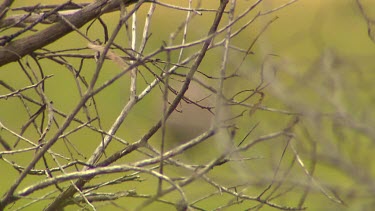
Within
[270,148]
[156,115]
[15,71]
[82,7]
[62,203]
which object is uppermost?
[15,71]

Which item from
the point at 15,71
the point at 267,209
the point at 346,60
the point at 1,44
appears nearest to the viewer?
the point at 346,60

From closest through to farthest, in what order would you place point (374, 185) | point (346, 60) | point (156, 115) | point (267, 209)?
1. point (374, 185)
2. point (346, 60)
3. point (156, 115)
4. point (267, 209)

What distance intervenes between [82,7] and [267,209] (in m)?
5.25

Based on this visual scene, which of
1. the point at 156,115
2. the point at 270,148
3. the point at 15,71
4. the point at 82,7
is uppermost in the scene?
the point at 15,71

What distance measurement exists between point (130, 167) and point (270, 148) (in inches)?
14.9

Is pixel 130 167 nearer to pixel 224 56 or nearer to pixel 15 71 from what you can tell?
pixel 224 56

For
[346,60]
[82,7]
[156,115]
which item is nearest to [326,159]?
[346,60]

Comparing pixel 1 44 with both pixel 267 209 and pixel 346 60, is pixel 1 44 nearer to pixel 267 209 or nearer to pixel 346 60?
pixel 346 60

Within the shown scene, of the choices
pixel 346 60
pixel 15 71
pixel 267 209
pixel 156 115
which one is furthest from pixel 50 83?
pixel 346 60

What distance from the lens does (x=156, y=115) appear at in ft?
7.93

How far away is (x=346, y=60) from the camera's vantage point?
1.78 meters

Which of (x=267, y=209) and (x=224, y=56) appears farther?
(x=267, y=209)

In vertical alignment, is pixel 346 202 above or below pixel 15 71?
below

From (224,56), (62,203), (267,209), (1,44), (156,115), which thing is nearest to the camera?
(224,56)
